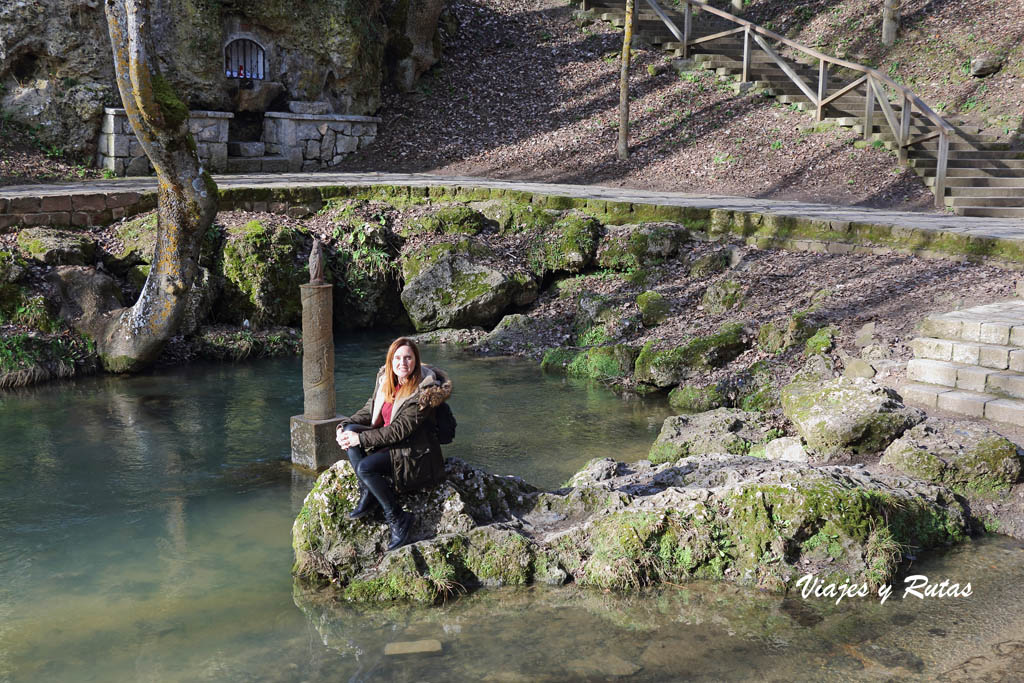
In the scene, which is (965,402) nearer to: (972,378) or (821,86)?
(972,378)

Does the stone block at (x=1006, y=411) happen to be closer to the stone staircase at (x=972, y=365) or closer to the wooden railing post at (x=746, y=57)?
the stone staircase at (x=972, y=365)

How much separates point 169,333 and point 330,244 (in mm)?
3492

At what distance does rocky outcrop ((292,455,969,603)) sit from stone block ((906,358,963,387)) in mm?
2160

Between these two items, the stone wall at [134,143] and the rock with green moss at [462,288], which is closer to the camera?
the rock with green moss at [462,288]

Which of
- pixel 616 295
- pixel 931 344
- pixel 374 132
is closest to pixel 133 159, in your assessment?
pixel 374 132

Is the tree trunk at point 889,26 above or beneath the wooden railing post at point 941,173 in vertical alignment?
above

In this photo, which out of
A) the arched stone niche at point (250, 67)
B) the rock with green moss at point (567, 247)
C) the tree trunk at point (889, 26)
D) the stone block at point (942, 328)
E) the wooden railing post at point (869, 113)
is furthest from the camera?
the tree trunk at point (889, 26)

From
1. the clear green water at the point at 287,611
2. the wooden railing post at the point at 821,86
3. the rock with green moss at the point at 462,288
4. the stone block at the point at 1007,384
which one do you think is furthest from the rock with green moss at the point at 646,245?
the stone block at the point at 1007,384

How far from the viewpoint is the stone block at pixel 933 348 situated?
8227 mm

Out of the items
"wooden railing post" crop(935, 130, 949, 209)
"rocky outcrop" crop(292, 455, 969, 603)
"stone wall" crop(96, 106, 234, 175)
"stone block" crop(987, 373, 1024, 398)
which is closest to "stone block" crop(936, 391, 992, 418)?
"stone block" crop(987, 373, 1024, 398)

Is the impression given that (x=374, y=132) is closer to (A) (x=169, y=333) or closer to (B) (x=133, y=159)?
(B) (x=133, y=159)

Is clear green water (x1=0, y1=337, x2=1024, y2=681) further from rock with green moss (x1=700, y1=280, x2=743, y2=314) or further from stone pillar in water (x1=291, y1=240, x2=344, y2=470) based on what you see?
rock with green moss (x1=700, y1=280, x2=743, y2=314)

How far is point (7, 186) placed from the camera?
49.1ft

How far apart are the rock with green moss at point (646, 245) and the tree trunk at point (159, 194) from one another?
560cm
